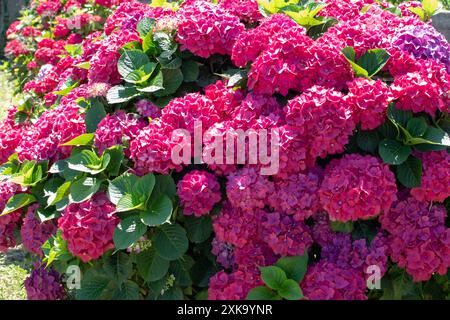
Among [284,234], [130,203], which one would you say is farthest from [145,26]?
[284,234]

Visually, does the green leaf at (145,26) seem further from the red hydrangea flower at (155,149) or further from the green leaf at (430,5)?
the green leaf at (430,5)

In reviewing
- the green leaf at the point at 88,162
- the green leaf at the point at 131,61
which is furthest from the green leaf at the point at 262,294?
the green leaf at the point at 131,61

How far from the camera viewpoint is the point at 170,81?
8.45 ft

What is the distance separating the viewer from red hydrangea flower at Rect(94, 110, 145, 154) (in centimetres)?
239

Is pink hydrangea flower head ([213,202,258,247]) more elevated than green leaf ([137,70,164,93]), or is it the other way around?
green leaf ([137,70,164,93])

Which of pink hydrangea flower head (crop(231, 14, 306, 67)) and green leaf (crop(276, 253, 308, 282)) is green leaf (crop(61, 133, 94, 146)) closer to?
pink hydrangea flower head (crop(231, 14, 306, 67))

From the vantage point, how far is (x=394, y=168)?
2248 mm

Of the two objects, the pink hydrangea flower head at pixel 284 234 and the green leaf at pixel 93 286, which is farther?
the green leaf at pixel 93 286

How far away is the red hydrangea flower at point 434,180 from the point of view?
6.98 ft

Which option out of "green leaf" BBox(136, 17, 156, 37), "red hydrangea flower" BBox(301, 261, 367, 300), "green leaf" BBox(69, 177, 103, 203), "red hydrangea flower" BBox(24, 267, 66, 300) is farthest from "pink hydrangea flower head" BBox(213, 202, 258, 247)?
"green leaf" BBox(136, 17, 156, 37)

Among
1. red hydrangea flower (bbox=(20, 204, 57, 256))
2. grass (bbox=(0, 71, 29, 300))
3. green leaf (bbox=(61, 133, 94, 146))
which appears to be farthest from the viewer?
grass (bbox=(0, 71, 29, 300))

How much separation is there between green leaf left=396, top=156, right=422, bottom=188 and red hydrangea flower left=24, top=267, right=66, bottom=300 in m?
1.38

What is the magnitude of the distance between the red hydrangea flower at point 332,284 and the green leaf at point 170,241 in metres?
0.41
